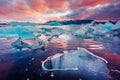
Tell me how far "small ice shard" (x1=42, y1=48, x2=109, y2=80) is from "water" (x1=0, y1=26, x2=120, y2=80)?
0.04 m

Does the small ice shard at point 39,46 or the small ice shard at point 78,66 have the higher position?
the small ice shard at point 39,46

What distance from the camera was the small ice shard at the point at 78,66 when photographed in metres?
1.71

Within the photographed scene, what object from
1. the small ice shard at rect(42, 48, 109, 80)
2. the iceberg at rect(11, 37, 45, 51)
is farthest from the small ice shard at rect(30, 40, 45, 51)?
the small ice shard at rect(42, 48, 109, 80)

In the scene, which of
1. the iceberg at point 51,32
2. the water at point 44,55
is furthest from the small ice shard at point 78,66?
the iceberg at point 51,32

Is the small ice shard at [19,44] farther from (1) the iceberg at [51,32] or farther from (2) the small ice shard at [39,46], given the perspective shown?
(1) the iceberg at [51,32]

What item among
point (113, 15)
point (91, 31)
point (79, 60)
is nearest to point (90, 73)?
point (79, 60)

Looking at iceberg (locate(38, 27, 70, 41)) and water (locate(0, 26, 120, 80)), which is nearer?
water (locate(0, 26, 120, 80))

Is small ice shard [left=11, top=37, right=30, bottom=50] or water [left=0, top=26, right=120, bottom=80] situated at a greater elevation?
small ice shard [left=11, top=37, right=30, bottom=50]

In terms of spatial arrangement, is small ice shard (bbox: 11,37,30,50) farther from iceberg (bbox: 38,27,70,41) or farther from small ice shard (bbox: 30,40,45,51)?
iceberg (bbox: 38,27,70,41)

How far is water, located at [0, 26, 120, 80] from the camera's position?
1.71 metres

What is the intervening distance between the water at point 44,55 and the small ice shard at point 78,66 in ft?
0.12

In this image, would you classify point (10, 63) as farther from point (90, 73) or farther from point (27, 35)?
point (90, 73)

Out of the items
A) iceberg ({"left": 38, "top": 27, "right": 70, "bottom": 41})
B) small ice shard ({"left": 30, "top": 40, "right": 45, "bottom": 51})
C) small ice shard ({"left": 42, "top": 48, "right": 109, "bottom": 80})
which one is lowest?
small ice shard ({"left": 42, "top": 48, "right": 109, "bottom": 80})

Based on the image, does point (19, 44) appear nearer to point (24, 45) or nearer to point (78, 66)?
point (24, 45)
